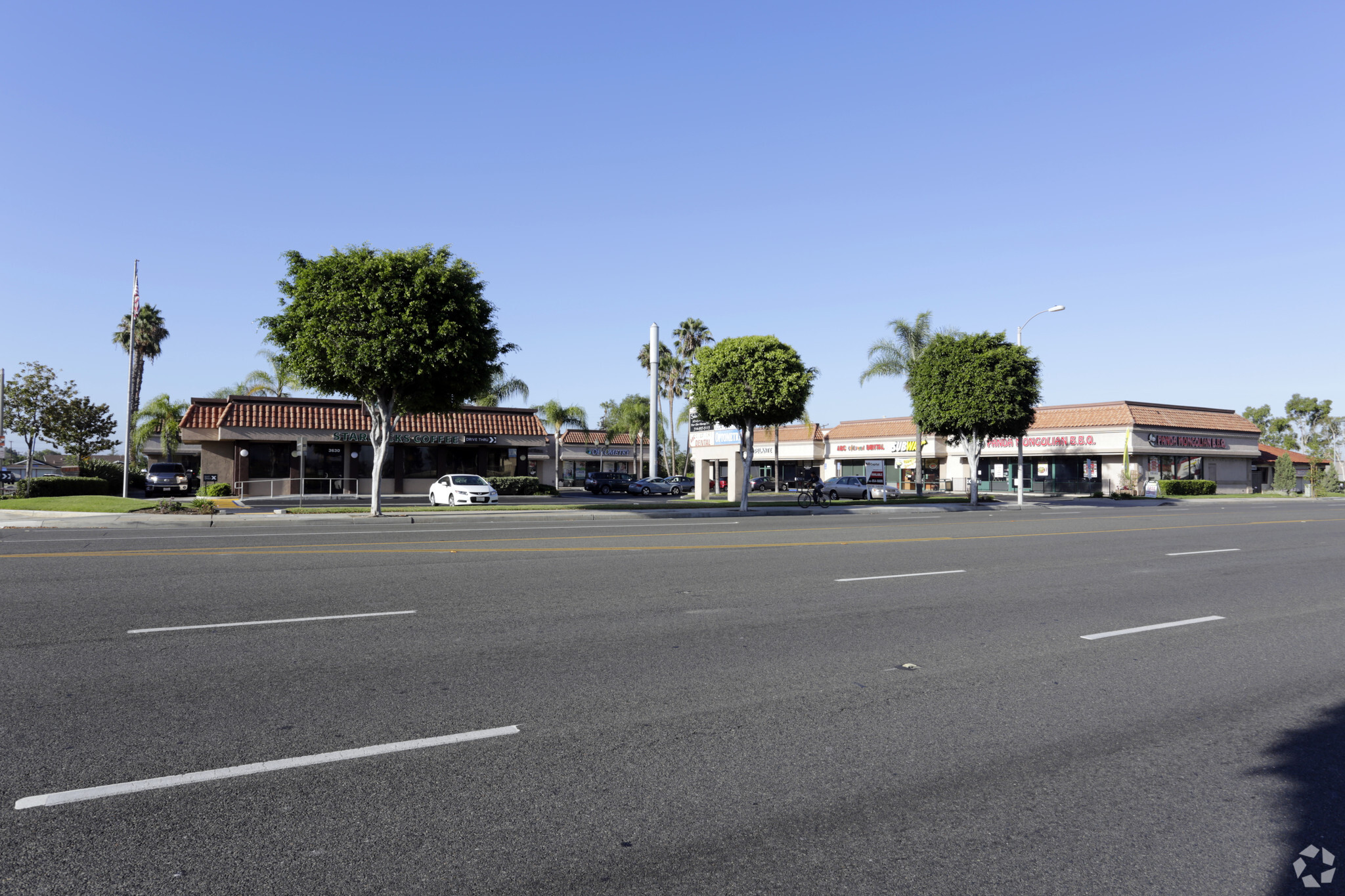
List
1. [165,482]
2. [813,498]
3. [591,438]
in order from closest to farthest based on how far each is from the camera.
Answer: [813,498] → [165,482] → [591,438]

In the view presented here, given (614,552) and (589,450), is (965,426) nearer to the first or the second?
(614,552)

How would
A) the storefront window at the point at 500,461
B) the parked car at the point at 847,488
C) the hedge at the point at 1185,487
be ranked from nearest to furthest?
1. the parked car at the point at 847,488
2. the storefront window at the point at 500,461
3. the hedge at the point at 1185,487

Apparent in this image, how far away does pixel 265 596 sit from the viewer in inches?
373

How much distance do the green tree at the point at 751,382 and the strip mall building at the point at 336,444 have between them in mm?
15414

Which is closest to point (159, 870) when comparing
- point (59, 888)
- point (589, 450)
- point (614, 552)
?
point (59, 888)

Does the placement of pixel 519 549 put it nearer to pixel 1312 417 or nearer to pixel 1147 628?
pixel 1147 628

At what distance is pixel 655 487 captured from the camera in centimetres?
5409

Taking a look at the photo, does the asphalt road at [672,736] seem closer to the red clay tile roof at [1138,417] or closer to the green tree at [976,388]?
the green tree at [976,388]

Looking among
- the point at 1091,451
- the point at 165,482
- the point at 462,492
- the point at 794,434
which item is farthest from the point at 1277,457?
the point at 165,482

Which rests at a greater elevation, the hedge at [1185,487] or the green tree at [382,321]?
the green tree at [382,321]

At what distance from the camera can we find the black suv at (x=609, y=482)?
188 ft

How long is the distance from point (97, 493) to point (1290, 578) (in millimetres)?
44680

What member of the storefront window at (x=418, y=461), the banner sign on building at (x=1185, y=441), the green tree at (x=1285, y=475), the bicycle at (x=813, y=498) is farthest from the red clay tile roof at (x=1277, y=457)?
the storefront window at (x=418, y=461)

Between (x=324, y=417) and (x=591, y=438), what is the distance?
4297 cm
